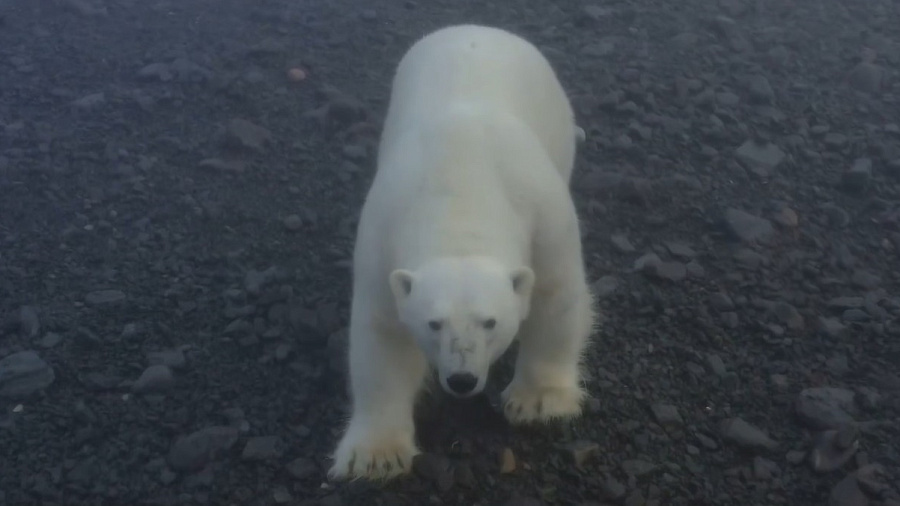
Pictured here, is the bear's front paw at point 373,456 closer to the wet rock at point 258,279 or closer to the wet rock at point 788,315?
the wet rock at point 258,279

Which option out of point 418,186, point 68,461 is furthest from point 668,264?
point 68,461

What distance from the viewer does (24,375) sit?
412cm

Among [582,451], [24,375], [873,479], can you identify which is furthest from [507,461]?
[24,375]

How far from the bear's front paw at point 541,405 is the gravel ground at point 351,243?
0.19 feet

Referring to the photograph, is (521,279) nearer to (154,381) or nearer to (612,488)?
(612,488)

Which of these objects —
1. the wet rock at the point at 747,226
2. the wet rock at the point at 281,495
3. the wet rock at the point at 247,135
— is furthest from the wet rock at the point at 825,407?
the wet rock at the point at 247,135

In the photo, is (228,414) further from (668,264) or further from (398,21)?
(398,21)

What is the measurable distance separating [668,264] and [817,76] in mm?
2173

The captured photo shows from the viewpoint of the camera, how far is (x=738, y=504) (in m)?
3.58

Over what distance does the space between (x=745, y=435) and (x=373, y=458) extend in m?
1.17

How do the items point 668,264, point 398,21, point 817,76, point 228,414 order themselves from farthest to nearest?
point 398,21 < point 817,76 < point 668,264 < point 228,414

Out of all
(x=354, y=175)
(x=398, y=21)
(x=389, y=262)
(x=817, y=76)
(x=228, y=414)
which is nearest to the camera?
(x=389, y=262)

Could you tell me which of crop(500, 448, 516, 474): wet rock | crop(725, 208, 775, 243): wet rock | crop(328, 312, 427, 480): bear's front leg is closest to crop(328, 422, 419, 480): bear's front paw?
crop(328, 312, 427, 480): bear's front leg

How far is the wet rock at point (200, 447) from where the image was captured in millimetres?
3771
